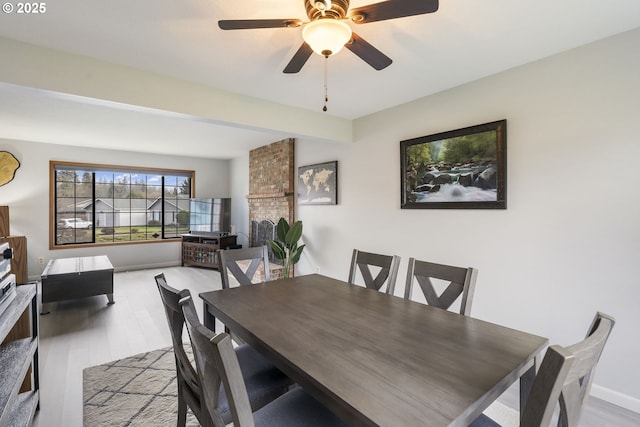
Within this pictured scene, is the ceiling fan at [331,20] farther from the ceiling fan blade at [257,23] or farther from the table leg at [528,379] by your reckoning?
the table leg at [528,379]

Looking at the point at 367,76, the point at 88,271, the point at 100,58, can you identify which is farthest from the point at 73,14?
the point at 88,271

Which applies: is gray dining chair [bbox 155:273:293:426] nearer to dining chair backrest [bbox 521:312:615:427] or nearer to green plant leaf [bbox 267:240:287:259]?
dining chair backrest [bbox 521:312:615:427]

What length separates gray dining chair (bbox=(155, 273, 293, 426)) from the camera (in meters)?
1.27

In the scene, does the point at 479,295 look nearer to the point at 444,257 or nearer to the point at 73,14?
the point at 444,257

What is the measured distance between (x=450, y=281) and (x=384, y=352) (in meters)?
0.87

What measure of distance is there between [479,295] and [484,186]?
3.12 feet

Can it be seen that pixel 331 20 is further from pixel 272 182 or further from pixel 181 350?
pixel 272 182

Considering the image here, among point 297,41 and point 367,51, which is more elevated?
point 297,41

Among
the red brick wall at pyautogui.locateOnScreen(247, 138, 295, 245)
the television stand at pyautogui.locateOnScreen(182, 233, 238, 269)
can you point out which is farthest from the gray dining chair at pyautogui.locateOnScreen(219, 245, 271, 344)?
the television stand at pyautogui.locateOnScreen(182, 233, 238, 269)

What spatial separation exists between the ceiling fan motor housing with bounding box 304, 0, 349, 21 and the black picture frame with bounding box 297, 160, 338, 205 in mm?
2544

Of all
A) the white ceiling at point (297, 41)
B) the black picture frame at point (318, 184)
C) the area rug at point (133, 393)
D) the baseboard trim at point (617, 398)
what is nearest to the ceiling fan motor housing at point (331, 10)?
the white ceiling at point (297, 41)

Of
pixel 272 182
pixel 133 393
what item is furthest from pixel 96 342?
pixel 272 182

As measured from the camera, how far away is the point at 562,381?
2.26 ft

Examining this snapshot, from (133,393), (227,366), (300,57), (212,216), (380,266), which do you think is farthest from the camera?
(212,216)
